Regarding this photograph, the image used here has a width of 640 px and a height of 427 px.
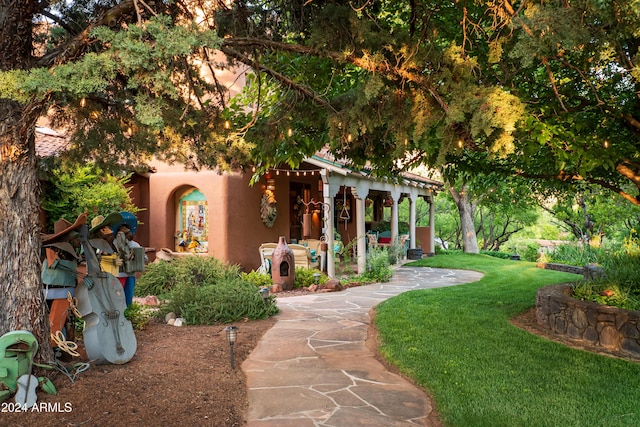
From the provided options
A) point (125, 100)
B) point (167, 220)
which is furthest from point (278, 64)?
point (167, 220)

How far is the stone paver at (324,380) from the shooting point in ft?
13.4

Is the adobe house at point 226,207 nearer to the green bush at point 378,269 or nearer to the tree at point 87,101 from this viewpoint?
the green bush at point 378,269

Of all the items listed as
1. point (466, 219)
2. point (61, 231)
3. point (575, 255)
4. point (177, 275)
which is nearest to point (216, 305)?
point (177, 275)

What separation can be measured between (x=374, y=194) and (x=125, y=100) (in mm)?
17628

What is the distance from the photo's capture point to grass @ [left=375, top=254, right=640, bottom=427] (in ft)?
13.0

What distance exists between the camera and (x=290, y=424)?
3916 millimetres

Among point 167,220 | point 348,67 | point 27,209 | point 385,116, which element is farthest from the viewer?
point 167,220

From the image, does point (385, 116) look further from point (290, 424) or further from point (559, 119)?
point (290, 424)

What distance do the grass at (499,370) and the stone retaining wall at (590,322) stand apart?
47 cm

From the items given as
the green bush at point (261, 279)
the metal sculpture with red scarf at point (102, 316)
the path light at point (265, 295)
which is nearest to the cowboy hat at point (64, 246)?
the metal sculpture with red scarf at point (102, 316)

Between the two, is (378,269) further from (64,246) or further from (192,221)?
(64,246)

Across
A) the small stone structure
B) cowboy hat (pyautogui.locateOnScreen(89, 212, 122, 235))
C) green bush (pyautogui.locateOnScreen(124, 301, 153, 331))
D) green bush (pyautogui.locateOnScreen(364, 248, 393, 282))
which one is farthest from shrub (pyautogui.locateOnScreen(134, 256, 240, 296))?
green bush (pyautogui.locateOnScreen(364, 248, 393, 282))

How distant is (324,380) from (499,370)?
187 centimetres

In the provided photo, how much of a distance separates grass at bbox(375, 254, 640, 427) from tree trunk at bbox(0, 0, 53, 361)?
375 centimetres
